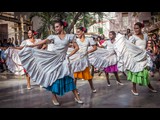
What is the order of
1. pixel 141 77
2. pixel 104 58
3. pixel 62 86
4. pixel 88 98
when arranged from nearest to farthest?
pixel 62 86 → pixel 88 98 → pixel 141 77 → pixel 104 58

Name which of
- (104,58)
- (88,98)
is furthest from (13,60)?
(88,98)

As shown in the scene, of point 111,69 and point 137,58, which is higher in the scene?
point 137,58

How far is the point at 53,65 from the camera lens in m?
6.08

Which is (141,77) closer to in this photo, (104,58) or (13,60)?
(104,58)

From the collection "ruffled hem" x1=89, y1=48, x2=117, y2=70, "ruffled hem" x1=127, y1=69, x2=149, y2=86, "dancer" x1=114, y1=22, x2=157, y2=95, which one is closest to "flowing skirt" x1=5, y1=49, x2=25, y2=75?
"ruffled hem" x1=89, y1=48, x2=117, y2=70

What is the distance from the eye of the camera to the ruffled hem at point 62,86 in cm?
598

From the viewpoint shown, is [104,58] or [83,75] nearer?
[83,75]

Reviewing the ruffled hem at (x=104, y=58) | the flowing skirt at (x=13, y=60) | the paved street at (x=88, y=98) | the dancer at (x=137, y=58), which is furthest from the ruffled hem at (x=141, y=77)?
the flowing skirt at (x=13, y=60)

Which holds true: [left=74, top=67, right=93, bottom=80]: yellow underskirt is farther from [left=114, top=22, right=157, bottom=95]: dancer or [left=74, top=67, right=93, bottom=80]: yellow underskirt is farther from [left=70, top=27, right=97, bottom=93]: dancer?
[left=114, top=22, right=157, bottom=95]: dancer

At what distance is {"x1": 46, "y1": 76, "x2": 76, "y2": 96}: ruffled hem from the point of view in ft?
19.6

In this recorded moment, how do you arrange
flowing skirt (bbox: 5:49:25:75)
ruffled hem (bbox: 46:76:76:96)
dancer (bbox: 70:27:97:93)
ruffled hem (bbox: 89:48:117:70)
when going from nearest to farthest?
ruffled hem (bbox: 46:76:76:96) < dancer (bbox: 70:27:97:93) < ruffled hem (bbox: 89:48:117:70) < flowing skirt (bbox: 5:49:25:75)

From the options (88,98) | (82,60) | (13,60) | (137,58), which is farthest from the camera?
(13,60)

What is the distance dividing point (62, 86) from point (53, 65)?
49 cm
